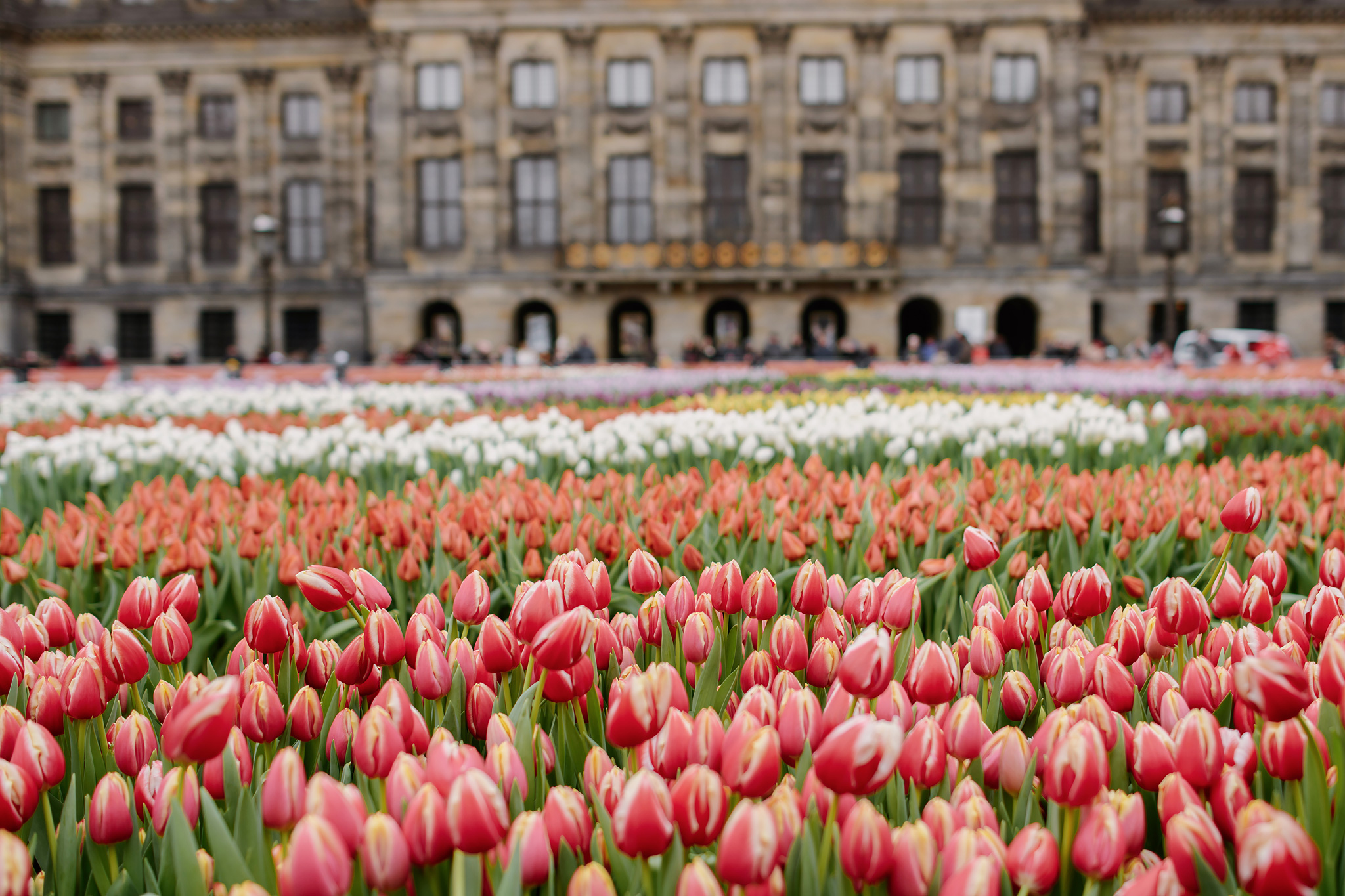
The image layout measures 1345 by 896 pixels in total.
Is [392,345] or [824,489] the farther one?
[392,345]

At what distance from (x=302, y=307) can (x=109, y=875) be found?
3793 centimetres

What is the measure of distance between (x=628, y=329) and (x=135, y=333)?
19439 mm

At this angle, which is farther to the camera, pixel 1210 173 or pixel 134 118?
pixel 134 118

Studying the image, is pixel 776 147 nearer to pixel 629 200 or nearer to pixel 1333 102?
pixel 629 200

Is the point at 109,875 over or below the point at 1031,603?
below

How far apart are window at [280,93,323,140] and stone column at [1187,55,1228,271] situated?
33.5 meters

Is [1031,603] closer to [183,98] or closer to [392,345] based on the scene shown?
[392,345]

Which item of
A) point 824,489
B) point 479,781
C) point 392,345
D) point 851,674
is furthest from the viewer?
point 392,345

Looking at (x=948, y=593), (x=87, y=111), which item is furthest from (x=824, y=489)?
(x=87, y=111)

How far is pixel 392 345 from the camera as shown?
32.1 meters

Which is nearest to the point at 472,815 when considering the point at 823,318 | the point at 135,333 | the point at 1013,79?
the point at 823,318

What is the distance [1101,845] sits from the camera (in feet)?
3.37

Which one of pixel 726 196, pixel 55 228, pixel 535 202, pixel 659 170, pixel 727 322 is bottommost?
pixel 727 322

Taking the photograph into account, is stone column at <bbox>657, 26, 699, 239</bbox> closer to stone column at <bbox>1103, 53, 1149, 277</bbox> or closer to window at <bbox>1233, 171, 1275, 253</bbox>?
stone column at <bbox>1103, 53, 1149, 277</bbox>
